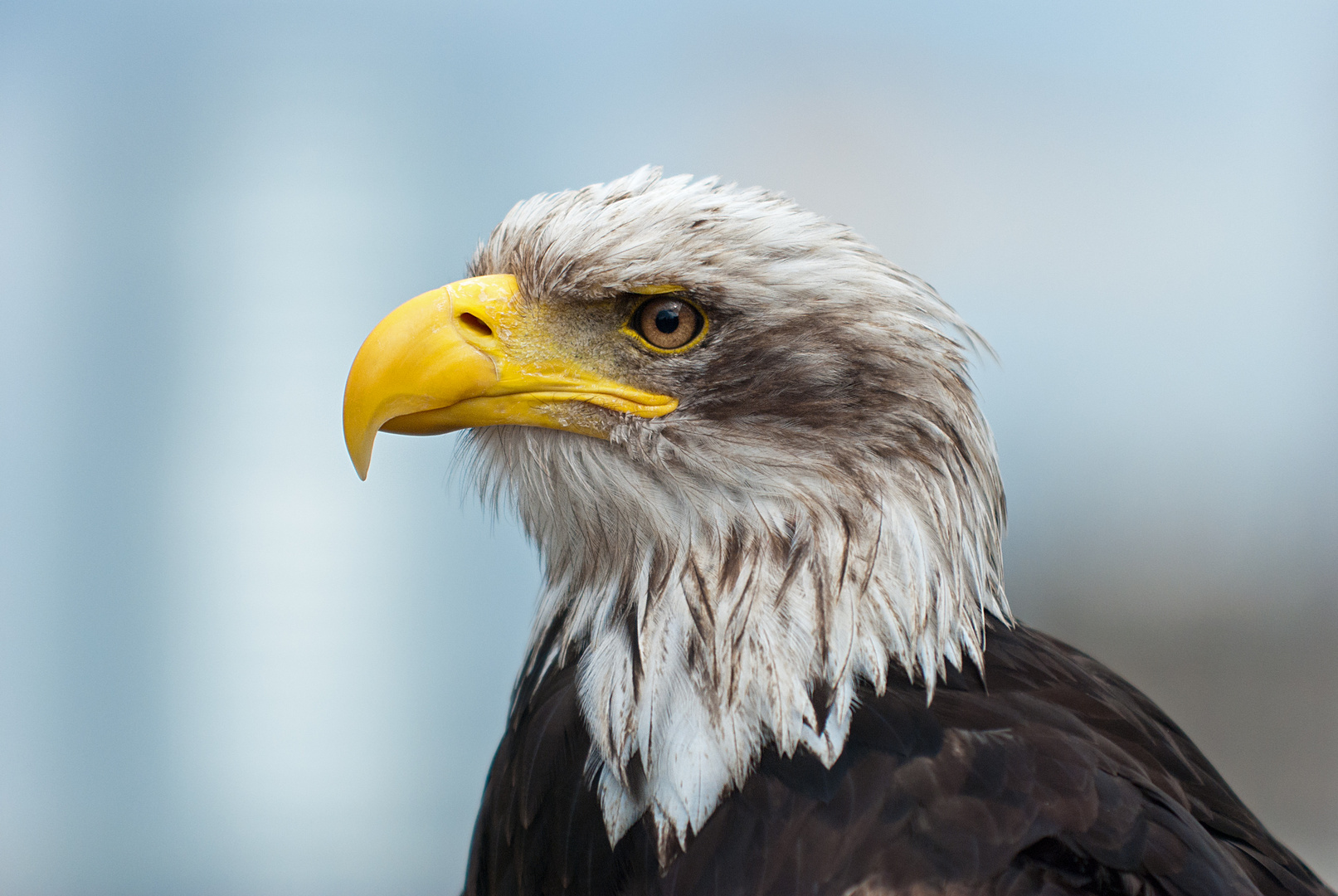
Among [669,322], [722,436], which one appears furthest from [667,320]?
[722,436]

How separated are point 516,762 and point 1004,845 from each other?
25.5 inches

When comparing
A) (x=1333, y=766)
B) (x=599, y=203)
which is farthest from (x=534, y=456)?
(x=1333, y=766)

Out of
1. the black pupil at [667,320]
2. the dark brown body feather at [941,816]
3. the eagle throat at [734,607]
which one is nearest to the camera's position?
the dark brown body feather at [941,816]

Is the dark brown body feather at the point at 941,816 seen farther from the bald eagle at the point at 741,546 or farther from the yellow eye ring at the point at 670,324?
the yellow eye ring at the point at 670,324

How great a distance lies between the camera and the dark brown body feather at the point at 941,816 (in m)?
1.17

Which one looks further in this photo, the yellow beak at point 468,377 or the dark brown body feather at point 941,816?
the yellow beak at point 468,377

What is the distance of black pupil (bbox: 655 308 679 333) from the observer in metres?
1.41

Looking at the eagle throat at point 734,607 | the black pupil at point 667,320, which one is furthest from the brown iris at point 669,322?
the eagle throat at point 734,607

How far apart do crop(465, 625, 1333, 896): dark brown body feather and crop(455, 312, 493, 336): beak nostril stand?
0.49m

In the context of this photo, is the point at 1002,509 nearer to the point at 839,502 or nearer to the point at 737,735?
the point at 839,502

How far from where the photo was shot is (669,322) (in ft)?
4.62

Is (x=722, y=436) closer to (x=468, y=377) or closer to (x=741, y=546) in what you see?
(x=741, y=546)

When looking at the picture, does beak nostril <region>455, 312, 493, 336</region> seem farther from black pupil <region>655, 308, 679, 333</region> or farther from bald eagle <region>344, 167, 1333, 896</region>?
black pupil <region>655, 308, 679, 333</region>

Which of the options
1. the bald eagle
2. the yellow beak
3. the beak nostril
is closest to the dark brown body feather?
the bald eagle
